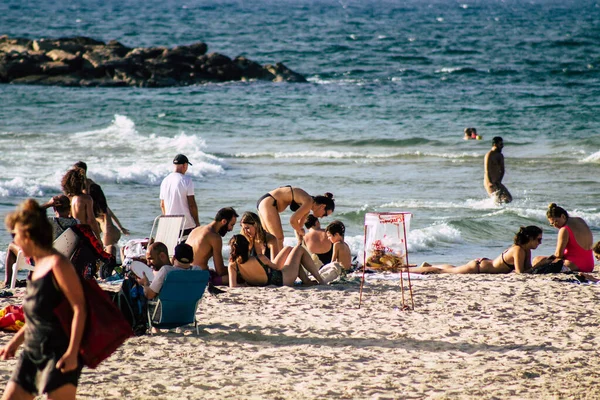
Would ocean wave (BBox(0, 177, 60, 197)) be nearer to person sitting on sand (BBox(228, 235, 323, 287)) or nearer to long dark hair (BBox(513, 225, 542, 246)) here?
person sitting on sand (BBox(228, 235, 323, 287))

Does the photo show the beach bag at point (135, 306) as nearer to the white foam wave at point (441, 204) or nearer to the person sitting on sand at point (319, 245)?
the person sitting on sand at point (319, 245)

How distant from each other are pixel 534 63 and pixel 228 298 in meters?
38.9

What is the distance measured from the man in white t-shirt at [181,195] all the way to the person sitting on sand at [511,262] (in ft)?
8.10

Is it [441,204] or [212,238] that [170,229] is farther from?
[441,204]

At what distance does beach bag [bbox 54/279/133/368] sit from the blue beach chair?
239 centimetres

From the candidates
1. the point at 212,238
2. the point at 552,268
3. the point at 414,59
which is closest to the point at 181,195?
the point at 212,238

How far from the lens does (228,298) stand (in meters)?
7.59

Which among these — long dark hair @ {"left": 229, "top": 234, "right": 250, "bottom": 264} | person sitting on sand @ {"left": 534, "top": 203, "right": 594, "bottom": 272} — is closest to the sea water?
person sitting on sand @ {"left": 534, "top": 203, "right": 594, "bottom": 272}

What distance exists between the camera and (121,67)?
118 feet

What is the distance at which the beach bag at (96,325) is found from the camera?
12.2 ft

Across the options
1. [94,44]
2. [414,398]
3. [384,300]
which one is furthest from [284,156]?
[94,44]

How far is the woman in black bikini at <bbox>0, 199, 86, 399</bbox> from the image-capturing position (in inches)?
142

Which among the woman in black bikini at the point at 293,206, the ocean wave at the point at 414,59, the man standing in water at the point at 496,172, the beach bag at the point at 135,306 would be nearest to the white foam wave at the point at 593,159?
the man standing in water at the point at 496,172

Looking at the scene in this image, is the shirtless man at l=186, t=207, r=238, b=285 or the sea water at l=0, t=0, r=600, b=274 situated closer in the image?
the shirtless man at l=186, t=207, r=238, b=285
